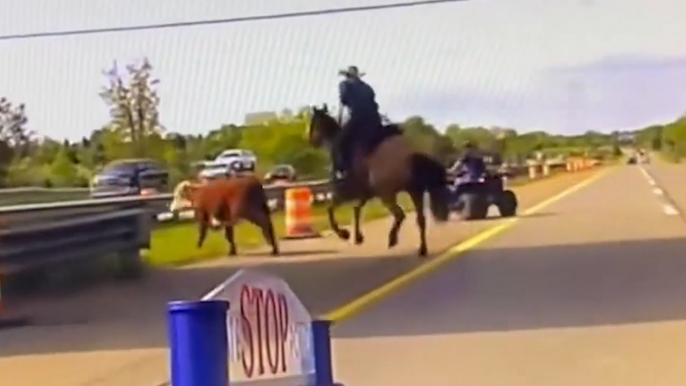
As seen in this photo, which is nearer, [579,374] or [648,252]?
[579,374]

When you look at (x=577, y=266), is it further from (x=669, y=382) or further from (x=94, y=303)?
(x=669, y=382)

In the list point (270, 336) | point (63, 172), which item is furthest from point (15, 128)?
point (270, 336)

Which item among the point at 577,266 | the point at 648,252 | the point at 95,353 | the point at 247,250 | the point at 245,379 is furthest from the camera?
the point at 247,250

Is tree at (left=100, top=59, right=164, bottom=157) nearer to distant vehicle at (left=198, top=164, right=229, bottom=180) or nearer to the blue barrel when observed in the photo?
distant vehicle at (left=198, top=164, right=229, bottom=180)

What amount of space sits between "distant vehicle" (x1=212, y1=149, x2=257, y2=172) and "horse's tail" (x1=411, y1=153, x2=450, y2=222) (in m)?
2.24

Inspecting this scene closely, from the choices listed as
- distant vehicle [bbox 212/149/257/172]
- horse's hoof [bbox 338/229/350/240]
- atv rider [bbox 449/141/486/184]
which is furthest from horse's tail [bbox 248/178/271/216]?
atv rider [bbox 449/141/486/184]

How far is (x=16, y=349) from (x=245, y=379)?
6.98m

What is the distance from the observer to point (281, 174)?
2397 cm

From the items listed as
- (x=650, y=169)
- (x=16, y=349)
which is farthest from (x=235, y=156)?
(x=650, y=169)

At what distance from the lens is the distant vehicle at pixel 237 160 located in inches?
878

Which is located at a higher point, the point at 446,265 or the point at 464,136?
the point at 464,136

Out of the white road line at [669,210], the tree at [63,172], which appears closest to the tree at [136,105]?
the tree at [63,172]

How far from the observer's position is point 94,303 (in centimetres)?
1691

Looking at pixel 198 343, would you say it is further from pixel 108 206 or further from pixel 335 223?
pixel 335 223
